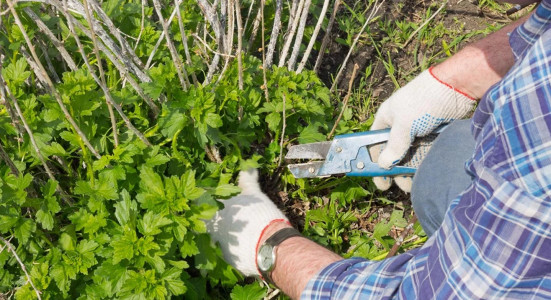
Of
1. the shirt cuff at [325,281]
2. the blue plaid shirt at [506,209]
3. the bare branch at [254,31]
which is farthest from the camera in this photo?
the bare branch at [254,31]

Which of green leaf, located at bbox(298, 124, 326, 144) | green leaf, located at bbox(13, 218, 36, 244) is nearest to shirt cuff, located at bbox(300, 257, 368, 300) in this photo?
green leaf, located at bbox(298, 124, 326, 144)

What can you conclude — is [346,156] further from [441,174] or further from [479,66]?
[479,66]

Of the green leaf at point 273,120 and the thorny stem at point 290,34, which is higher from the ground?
the thorny stem at point 290,34

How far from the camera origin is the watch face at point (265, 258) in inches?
67.4

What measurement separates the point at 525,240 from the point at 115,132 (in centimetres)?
121

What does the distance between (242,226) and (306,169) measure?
364 mm

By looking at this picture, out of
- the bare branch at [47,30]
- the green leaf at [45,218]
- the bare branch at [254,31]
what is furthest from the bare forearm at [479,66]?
the green leaf at [45,218]

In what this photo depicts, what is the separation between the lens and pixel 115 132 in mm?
1745

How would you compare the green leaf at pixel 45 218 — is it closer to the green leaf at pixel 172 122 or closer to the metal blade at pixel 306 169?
the green leaf at pixel 172 122

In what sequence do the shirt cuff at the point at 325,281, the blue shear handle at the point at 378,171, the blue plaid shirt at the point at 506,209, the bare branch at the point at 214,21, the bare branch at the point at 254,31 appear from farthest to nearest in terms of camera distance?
the bare branch at the point at 254,31, the blue shear handle at the point at 378,171, the bare branch at the point at 214,21, the shirt cuff at the point at 325,281, the blue plaid shirt at the point at 506,209

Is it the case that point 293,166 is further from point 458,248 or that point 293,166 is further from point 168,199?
point 458,248

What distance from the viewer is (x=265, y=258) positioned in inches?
68.1

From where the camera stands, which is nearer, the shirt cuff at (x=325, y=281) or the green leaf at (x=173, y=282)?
the shirt cuff at (x=325, y=281)

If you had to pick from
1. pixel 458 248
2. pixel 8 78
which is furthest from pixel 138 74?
pixel 458 248
